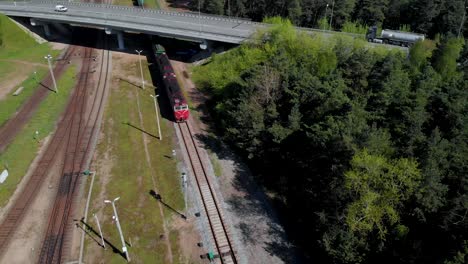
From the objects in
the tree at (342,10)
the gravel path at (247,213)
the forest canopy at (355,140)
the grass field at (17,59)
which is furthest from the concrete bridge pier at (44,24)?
the tree at (342,10)

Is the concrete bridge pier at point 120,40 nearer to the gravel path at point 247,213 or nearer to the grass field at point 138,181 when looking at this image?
the grass field at point 138,181

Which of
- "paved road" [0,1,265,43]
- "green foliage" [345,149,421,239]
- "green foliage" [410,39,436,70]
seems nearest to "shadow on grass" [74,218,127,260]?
"green foliage" [345,149,421,239]

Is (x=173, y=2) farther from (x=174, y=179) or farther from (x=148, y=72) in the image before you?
(x=174, y=179)

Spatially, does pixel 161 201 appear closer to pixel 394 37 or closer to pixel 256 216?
pixel 256 216

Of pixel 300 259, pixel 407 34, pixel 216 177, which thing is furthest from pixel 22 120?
pixel 407 34

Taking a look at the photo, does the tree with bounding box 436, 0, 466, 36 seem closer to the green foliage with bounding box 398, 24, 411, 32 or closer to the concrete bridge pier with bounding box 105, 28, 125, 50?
the green foliage with bounding box 398, 24, 411, 32

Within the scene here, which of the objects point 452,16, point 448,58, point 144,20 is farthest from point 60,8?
point 452,16
